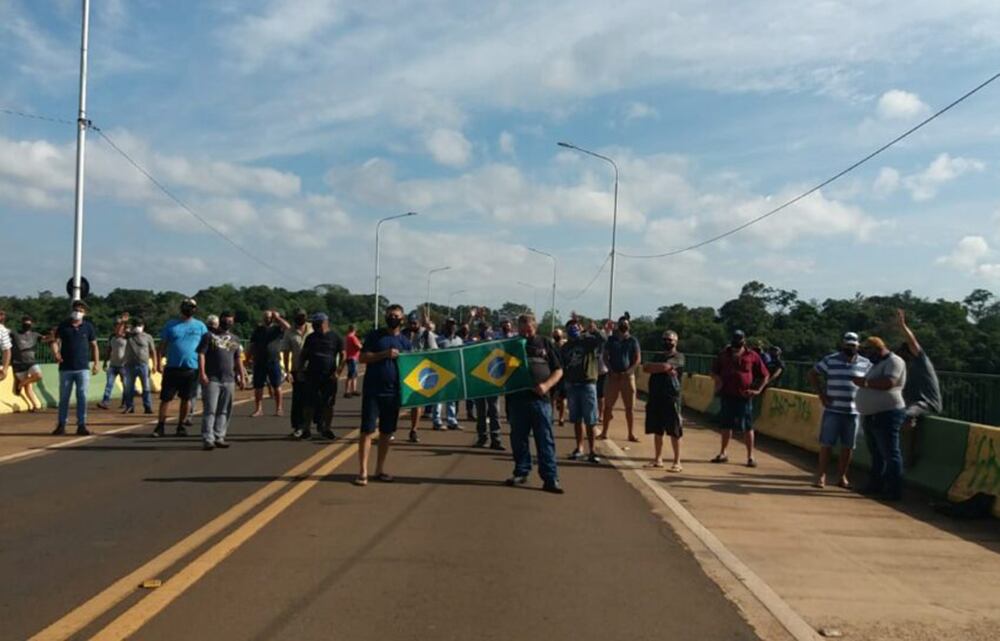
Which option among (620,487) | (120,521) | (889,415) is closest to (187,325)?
(120,521)

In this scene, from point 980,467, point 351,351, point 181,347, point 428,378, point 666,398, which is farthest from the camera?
point 351,351

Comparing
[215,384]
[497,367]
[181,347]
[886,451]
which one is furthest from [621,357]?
[181,347]

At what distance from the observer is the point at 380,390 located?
374 inches

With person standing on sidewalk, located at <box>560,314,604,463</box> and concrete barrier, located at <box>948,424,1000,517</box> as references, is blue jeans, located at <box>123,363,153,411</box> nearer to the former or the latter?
person standing on sidewalk, located at <box>560,314,604,463</box>

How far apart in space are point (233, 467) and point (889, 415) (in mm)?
7307

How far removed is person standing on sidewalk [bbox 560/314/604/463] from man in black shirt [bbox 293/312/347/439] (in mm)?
3263

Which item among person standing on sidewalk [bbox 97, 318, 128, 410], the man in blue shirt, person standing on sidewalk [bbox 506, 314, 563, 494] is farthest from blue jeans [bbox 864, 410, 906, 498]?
person standing on sidewalk [bbox 97, 318, 128, 410]

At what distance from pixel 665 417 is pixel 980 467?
11.8 feet

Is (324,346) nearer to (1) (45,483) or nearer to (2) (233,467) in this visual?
(2) (233,467)

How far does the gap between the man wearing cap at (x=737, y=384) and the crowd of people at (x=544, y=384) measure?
16mm

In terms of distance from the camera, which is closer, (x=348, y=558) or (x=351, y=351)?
(x=348, y=558)

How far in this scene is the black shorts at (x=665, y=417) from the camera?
1132 cm

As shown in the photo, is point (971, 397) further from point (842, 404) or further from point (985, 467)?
point (985, 467)

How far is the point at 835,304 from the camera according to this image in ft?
137
